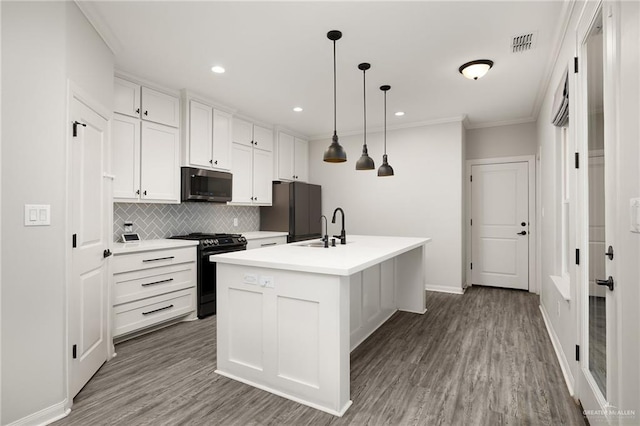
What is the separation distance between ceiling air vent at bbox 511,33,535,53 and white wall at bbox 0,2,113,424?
3.16 metres

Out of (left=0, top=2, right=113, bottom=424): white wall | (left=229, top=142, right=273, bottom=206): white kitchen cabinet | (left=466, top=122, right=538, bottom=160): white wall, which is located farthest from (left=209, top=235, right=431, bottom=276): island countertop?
(left=466, top=122, right=538, bottom=160): white wall

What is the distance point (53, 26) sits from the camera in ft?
6.33

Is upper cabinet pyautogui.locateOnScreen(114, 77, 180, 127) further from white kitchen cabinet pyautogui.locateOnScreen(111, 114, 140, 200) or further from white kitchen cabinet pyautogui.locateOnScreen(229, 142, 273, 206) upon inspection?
white kitchen cabinet pyautogui.locateOnScreen(229, 142, 273, 206)

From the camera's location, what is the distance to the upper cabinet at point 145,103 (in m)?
3.27

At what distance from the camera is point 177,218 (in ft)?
13.6

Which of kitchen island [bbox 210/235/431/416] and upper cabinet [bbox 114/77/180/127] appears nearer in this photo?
kitchen island [bbox 210/235/431/416]

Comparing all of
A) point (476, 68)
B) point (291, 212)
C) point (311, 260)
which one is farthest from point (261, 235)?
point (476, 68)

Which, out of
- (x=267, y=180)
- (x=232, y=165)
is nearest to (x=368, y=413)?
(x=232, y=165)

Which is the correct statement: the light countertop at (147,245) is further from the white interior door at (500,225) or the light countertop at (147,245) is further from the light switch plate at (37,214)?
the white interior door at (500,225)

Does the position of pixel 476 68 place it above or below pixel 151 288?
above

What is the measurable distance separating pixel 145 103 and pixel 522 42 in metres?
3.53

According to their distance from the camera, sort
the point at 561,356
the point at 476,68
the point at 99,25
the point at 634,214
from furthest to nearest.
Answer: the point at 476,68 < the point at 561,356 < the point at 99,25 < the point at 634,214

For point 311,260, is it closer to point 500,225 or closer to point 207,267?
point 207,267

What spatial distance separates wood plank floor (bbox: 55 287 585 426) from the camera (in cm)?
193
